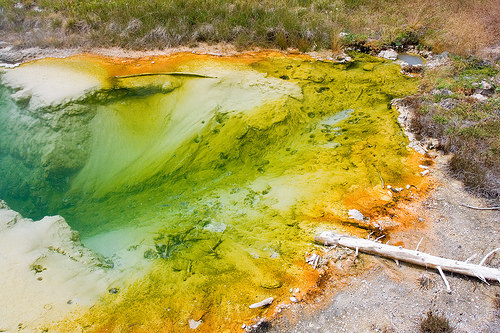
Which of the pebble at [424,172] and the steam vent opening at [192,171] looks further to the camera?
the pebble at [424,172]

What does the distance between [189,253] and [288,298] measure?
1.27 metres

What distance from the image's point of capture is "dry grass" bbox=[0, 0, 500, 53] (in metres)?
7.88

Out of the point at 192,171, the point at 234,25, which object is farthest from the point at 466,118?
the point at 234,25

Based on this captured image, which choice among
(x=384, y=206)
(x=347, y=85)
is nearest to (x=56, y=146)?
(x=384, y=206)

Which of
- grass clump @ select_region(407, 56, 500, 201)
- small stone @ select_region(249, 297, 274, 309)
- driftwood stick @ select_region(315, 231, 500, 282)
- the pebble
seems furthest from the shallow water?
small stone @ select_region(249, 297, 274, 309)

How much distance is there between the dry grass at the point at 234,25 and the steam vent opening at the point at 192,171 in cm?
105

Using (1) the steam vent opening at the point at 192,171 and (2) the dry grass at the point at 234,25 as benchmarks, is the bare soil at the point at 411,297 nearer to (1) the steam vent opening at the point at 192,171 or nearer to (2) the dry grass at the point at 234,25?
(1) the steam vent opening at the point at 192,171

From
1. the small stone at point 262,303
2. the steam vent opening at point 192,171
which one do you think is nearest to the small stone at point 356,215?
the steam vent opening at point 192,171

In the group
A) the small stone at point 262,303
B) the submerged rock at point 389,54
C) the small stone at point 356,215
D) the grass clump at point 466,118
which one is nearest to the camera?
the small stone at point 262,303

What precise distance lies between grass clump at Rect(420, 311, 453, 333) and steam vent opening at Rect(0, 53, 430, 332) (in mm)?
1111

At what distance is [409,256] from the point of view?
3.58 meters

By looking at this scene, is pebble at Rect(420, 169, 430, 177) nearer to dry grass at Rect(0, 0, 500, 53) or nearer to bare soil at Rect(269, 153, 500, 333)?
bare soil at Rect(269, 153, 500, 333)

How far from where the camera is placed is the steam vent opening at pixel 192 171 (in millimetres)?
3496

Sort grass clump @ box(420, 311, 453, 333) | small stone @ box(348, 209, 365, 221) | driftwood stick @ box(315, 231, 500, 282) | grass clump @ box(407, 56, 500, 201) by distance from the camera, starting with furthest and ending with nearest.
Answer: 1. grass clump @ box(407, 56, 500, 201)
2. small stone @ box(348, 209, 365, 221)
3. driftwood stick @ box(315, 231, 500, 282)
4. grass clump @ box(420, 311, 453, 333)
